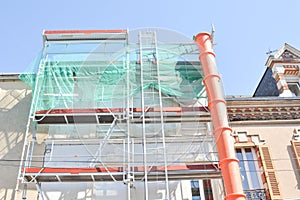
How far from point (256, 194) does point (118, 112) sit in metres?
4.18

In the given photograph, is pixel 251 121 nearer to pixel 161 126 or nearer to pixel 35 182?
pixel 161 126

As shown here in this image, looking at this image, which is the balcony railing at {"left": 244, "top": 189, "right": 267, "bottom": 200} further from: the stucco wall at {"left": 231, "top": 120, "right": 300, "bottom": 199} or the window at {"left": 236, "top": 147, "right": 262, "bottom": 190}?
the stucco wall at {"left": 231, "top": 120, "right": 300, "bottom": 199}

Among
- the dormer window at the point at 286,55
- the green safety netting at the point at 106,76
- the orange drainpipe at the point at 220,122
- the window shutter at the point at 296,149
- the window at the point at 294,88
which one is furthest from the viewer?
the dormer window at the point at 286,55

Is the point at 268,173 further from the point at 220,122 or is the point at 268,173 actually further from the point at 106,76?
the point at 106,76

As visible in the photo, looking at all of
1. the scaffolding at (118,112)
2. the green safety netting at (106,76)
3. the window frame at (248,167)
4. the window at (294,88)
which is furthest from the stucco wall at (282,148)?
the window at (294,88)

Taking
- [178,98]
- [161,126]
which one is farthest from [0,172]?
[178,98]

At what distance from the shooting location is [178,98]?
10.2 m

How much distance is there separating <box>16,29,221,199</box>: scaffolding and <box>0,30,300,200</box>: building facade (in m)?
0.03

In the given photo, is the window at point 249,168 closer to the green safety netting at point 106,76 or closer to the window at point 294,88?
the green safety netting at point 106,76

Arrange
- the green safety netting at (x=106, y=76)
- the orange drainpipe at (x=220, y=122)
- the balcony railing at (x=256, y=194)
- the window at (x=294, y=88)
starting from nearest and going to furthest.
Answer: the orange drainpipe at (x=220, y=122) → the balcony railing at (x=256, y=194) → the green safety netting at (x=106, y=76) → the window at (x=294, y=88)

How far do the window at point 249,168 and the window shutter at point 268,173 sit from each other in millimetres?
197

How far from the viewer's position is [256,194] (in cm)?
940

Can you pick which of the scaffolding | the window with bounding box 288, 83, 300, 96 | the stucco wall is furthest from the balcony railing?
the window with bounding box 288, 83, 300, 96

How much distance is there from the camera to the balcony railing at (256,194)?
30.6ft
